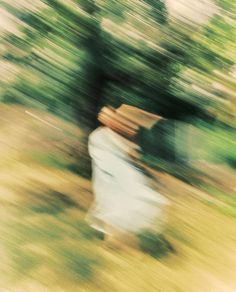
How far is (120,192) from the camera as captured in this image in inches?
45.8

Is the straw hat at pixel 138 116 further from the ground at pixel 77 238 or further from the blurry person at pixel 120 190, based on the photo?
the ground at pixel 77 238

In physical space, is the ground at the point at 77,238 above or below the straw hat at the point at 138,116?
below

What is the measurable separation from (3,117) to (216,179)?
62 centimetres

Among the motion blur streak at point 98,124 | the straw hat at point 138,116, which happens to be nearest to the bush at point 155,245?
the motion blur streak at point 98,124

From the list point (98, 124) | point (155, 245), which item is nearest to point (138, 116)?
point (98, 124)

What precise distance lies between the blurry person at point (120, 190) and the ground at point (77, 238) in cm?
3

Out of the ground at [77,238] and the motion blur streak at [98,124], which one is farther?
the ground at [77,238]

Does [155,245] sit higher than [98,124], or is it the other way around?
[98,124]

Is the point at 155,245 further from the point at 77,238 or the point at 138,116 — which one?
the point at 138,116

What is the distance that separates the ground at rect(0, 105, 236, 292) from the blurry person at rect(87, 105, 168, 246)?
1.3 inches

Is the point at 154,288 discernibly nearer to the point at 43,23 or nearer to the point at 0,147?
the point at 0,147

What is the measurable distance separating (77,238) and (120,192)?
0.54ft

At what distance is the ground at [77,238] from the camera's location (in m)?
1.10

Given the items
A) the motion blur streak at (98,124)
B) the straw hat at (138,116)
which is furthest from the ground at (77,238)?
the straw hat at (138,116)
